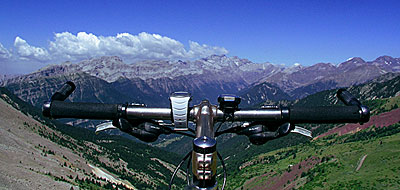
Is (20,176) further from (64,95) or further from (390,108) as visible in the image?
(390,108)

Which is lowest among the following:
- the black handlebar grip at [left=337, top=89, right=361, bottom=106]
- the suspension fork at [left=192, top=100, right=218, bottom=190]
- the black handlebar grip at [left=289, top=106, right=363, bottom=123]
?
the suspension fork at [left=192, top=100, right=218, bottom=190]

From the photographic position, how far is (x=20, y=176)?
215 ft

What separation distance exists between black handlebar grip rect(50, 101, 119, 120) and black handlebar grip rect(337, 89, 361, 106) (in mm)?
3796

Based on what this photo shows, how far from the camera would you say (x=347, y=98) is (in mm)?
5000

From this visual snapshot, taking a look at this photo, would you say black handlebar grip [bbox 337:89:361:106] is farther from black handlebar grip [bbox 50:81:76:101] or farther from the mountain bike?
black handlebar grip [bbox 50:81:76:101]

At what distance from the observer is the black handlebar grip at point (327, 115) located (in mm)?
4508

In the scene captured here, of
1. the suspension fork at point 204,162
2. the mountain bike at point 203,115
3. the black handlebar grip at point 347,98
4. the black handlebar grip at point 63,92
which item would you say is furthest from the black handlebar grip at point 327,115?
the black handlebar grip at point 63,92

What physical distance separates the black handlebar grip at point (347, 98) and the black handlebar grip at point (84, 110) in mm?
3796

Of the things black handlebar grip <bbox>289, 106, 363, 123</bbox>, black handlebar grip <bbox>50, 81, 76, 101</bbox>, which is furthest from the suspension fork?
black handlebar grip <bbox>50, 81, 76, 101</bbox>

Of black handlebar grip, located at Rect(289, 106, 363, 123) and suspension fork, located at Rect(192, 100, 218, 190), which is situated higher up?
black handlebar grip, located at Rect(289, 106, 363, 123)

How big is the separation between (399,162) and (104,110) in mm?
83935

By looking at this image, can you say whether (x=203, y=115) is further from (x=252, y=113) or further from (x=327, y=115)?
(x=327, y=115)

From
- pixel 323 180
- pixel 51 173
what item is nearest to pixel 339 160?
pixel 323 180

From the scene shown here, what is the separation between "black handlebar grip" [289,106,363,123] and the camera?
4508 mm
